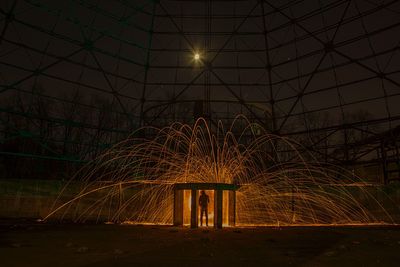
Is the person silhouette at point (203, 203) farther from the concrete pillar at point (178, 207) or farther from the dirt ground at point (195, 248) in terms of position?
the dirt ground at point (195, 248)

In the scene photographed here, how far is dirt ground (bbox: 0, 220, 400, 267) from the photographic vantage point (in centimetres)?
653

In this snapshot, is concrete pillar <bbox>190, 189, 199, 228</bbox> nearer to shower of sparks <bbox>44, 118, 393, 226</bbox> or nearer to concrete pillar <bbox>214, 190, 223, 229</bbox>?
concrete pillar <bbox>214, 190, 223, 229</bbox>

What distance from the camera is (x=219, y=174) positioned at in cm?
1568

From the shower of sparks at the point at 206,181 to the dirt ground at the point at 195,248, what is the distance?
13.8ft

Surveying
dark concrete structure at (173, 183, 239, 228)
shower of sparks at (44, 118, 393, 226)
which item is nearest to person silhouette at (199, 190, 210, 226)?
dark concrete structure at (173, 183, 239, 228)

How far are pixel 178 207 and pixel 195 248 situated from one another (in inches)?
193

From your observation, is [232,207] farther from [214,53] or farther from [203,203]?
[214,53]

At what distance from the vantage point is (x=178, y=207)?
12836 millimetres

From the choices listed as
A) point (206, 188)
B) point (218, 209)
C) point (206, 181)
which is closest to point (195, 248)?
point (206, 188)

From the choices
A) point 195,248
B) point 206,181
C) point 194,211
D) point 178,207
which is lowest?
point 195,248

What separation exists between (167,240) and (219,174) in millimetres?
6732

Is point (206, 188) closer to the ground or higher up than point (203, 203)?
higher up

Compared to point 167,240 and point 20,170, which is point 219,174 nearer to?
point 167,240

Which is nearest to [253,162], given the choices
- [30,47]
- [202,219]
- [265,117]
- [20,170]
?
[265,117]
